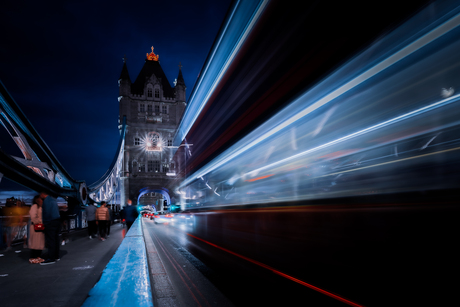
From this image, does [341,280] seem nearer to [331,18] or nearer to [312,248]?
[312,248]

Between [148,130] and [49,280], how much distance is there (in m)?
52.5

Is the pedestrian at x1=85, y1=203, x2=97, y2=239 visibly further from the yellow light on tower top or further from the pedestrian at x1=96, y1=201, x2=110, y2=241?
the yellow light on tower top

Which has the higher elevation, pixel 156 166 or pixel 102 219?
pixel 156 166

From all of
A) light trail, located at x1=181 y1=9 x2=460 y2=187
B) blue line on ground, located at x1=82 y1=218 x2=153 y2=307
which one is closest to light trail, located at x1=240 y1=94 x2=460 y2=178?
light trail, located at x1=181 y1=9 x2=460 y2=187

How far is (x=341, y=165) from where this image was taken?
4.23 m

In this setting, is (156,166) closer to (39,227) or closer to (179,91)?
(179,91)

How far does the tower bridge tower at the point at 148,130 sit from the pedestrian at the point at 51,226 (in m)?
45.6

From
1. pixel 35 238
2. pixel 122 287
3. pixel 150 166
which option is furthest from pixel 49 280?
pixel 150 166

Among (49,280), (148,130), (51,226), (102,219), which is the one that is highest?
(148,130)

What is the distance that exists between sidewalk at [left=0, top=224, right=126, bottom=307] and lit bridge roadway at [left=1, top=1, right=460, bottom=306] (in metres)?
1.15

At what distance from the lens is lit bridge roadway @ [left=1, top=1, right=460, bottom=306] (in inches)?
111

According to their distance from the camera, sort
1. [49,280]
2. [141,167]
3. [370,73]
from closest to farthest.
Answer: [370,73], [49,280], [141,167]

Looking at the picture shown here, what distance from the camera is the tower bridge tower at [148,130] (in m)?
50.8

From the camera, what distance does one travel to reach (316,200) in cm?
466
